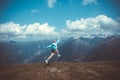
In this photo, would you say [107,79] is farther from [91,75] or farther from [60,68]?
[60,68]

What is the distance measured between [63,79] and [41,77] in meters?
2.23

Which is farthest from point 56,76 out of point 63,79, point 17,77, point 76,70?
point 17,77

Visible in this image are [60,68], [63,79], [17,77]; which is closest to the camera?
[63,79]

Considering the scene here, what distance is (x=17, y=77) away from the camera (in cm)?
1923

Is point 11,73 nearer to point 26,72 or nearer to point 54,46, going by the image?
point 26,72

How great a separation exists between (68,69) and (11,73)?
6493mm

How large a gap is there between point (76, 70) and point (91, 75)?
1.84m

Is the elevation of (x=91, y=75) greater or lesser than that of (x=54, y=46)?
lesser

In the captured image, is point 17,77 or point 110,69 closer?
point 17,77

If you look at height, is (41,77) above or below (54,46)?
below

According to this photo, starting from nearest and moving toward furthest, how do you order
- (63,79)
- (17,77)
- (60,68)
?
(63,79), (17,77), (60,68)

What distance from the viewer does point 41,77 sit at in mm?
18453

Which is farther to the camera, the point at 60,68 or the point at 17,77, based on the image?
the point at 60,68

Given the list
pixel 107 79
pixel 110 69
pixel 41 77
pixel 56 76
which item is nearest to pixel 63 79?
pixel 56 76
